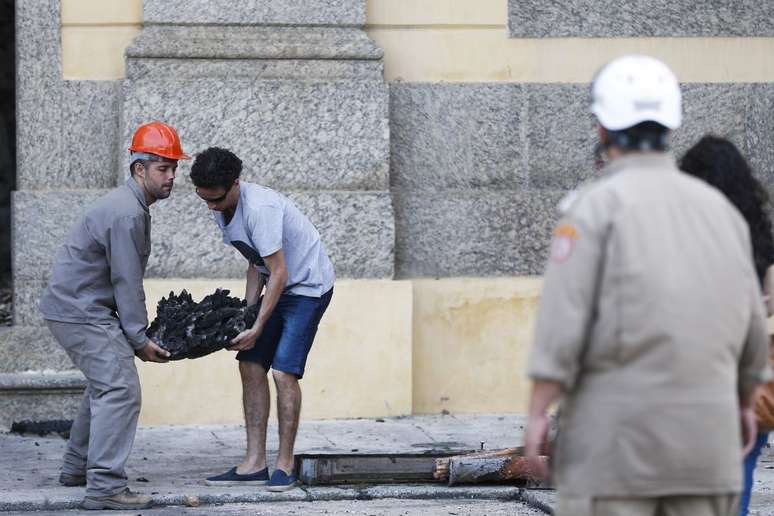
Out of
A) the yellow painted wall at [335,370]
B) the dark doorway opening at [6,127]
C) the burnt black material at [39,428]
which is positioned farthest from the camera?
the dark doorway opening at [6,127]

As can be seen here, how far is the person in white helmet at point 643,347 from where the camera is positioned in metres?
3.07

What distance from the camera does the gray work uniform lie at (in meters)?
6.12

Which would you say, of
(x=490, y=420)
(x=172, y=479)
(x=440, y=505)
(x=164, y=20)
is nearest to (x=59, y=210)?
(x=164, y=20)

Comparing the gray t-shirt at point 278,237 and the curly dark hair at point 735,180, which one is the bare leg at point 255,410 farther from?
the curly dark hair at point 735,180

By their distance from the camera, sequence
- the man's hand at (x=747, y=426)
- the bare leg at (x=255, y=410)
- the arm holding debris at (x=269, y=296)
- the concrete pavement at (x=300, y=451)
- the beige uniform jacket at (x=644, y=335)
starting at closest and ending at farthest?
the beige uniform jacket at (x=644, y=335) → the man's hand at (x=747, y=426) → the concrete pavement at (x=300, y=451) → the arm holding debris at (x=269, y=296) → the bare leg at (x=255, y=410)

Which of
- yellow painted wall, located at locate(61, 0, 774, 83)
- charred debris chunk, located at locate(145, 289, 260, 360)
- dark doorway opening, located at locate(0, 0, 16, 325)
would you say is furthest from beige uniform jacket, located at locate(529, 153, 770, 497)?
dark doorway opening, located at locate(0, 0, 16, 325)

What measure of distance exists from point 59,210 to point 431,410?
98.7 inches

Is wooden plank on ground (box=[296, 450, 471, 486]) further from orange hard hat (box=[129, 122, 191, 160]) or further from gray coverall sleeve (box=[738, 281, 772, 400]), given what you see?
gray coverall sleeve (box=[738, 281, 772, 400])

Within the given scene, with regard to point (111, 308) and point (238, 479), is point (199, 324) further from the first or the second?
point (238, 479)

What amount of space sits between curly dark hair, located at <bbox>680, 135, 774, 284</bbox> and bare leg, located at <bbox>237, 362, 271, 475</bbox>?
2.99 m

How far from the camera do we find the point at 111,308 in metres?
6.35

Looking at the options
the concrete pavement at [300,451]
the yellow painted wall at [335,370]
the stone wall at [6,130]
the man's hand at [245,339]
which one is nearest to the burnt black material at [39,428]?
the concrete pavement at [300,451]

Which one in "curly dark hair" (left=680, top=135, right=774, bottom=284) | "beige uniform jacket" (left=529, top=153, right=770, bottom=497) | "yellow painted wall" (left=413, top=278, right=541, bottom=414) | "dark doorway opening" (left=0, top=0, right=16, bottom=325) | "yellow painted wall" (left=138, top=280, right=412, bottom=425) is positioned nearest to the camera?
"beige uniform jacket" (left=529, top=153, right=770, bottom=497)

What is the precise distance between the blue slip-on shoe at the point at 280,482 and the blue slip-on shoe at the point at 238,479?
0.46ft
